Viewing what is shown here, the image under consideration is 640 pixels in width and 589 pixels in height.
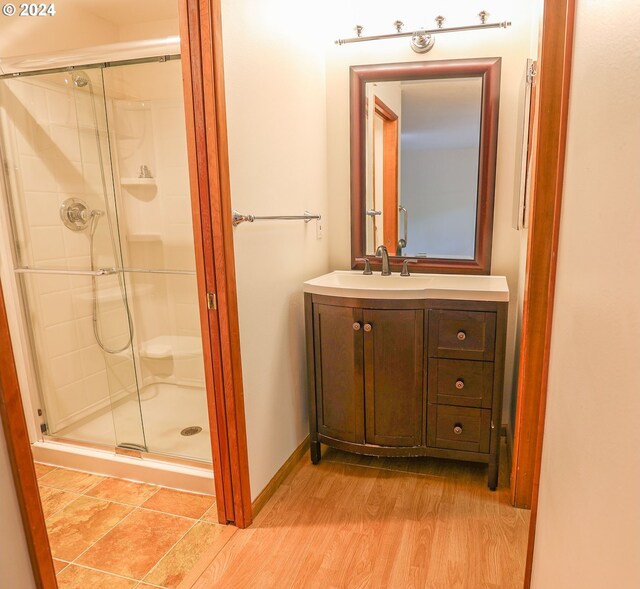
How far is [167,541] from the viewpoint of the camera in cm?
181

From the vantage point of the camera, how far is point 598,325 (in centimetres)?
75

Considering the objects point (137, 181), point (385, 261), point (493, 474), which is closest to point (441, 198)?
point (385, 261)

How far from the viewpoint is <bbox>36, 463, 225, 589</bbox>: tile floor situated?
5.41 feet

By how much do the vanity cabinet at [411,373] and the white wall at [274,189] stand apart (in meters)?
0.19

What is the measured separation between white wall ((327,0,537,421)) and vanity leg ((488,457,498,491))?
0.54 metres

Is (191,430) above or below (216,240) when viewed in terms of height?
below

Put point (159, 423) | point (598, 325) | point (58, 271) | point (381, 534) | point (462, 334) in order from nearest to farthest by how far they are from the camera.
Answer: point (598, 325) < point (381, 534) < point (462, 334) < point (58, 271) < point (159, 423)

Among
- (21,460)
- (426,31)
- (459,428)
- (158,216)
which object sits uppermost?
(426,31)

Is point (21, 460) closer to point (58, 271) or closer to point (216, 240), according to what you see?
point (216, 240)

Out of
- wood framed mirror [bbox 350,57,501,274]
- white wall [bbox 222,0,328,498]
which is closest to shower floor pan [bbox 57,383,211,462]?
white wall [bbox 222,0,328,498]

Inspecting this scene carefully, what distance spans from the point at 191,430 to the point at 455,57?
92.1 inches

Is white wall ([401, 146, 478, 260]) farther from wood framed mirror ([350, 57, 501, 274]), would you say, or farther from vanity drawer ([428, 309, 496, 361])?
vanity drawer ([428, 309, 496, 361])

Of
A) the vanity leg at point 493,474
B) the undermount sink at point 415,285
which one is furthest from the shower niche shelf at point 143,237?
the vanity leg at point 493,474

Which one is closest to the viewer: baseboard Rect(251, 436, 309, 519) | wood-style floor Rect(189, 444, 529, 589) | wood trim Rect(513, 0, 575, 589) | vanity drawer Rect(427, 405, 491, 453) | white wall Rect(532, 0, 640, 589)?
white wall Rect(532, 0, 640, 589)
